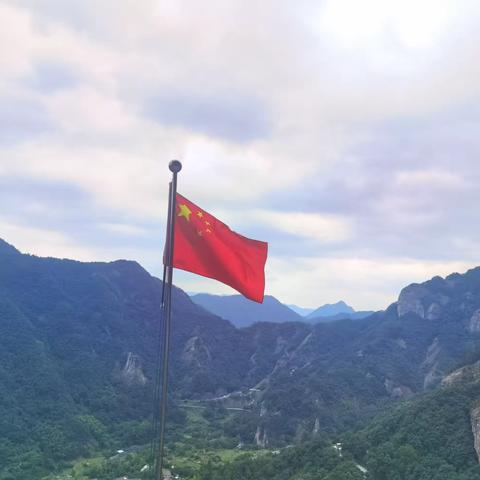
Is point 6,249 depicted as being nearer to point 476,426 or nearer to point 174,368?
point 174,368

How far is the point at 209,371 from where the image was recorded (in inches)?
6821

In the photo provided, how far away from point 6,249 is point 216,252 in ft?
595

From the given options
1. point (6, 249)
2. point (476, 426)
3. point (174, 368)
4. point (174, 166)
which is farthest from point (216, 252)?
point (6, 249)

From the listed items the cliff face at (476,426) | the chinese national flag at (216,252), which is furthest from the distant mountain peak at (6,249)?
the chinese national flag at (216,252)

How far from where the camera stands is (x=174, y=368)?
568 feet

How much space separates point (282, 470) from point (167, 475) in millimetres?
16410

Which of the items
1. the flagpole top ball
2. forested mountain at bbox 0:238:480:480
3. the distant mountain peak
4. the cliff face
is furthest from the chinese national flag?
the distant mountain peak

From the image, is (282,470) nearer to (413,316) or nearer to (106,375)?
(106,375)

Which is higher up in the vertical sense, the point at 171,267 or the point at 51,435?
the point at 171,267

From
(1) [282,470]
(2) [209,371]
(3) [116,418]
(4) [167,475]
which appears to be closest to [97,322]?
(2) [209,371]

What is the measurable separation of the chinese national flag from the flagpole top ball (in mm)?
761

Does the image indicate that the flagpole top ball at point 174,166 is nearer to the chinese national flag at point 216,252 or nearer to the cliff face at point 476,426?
the chinese national flag at point 216,252

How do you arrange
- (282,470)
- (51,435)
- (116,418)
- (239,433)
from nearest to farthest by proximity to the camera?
(282,470), (51,435), (239,433), (116,418)

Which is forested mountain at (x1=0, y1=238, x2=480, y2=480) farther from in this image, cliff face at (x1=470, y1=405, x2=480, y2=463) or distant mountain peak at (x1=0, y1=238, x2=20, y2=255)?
cliff face at (x1=470, y1=405, x2=480, y2=463)
